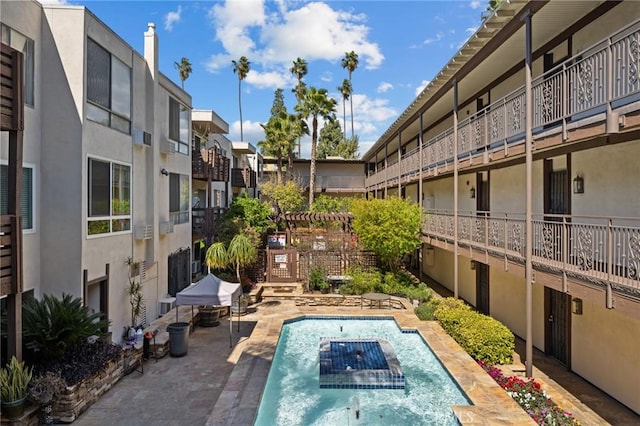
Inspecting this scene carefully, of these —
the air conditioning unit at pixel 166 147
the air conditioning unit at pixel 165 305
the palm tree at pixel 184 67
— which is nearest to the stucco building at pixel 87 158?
the air conditioning unit at pixel 165 305

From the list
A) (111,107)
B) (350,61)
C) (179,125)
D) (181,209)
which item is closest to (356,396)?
(111,107)

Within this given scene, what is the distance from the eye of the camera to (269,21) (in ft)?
57.6

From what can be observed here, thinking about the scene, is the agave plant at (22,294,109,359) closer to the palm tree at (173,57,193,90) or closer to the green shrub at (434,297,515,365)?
the green shrub at (434,297,515,365)

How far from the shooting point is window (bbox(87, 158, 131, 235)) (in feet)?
35.2

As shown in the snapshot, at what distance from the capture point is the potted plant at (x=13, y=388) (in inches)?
276

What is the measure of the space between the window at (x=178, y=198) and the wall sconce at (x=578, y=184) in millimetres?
14461

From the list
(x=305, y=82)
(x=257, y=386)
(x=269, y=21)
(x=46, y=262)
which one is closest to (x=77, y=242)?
(x=46, y=262)

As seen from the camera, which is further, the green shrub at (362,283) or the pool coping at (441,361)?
the green shrub at (362,283)

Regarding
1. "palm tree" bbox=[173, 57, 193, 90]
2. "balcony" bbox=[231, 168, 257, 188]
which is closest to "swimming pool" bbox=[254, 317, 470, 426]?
"balcony" bbox=[231, 168, 257, 188]

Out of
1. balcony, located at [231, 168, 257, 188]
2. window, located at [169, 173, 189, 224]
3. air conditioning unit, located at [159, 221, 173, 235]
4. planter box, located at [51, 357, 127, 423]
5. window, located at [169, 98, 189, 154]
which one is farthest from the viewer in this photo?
balcony, located at [231, 168, 257, 188]

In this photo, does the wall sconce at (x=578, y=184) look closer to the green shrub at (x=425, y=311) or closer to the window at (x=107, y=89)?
the green shrub at (x=425, y=311)

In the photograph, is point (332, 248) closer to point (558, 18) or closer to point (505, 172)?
point (505, 172)

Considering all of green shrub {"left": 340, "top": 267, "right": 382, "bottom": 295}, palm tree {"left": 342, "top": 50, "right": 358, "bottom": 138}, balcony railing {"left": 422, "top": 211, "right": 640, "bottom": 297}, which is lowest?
green shrub {"left": 340, "top": 267, "right": 382, "bottom": 295}

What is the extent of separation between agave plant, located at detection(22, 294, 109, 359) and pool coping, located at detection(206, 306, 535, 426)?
353cm
